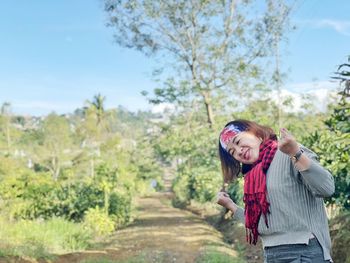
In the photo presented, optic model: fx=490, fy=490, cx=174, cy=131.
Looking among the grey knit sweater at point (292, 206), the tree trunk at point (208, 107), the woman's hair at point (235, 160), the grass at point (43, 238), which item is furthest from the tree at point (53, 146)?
the grey knit sweater at point (292, 206)

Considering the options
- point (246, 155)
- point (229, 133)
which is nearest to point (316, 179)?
point (246, 155)

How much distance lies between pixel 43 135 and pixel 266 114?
914 inches

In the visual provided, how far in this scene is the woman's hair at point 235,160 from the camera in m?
1.95

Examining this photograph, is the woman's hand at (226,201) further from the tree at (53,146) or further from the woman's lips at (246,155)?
the tree at (53,146)

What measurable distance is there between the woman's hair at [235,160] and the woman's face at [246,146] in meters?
0.02

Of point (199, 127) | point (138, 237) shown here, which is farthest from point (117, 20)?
point (138, 237)

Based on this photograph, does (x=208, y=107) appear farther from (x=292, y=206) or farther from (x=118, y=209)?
(x=292, y=206)

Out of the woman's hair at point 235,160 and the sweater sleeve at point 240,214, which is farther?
the sweater sleeve at point 240,214

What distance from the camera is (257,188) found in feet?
6.06

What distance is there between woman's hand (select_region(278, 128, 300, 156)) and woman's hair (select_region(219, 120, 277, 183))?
11.1 inches

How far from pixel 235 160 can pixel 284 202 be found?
35 cm

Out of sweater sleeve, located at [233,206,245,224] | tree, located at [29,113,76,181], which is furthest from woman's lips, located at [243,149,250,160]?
tree, located at [29,113,76,181]

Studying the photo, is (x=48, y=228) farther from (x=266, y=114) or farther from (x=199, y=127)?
(x=266, y=114)

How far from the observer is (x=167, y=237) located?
11.0 metres
